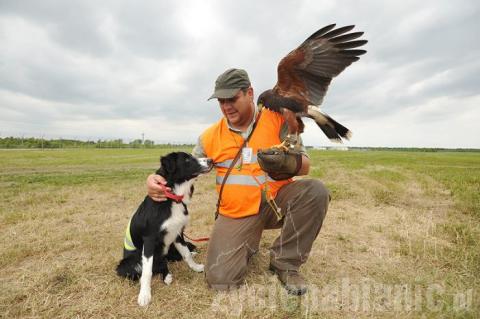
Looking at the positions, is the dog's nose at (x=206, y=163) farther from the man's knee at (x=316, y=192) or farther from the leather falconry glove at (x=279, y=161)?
the man's knee at (x=316, y=192)

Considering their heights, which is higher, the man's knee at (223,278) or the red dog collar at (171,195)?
the red dog collar at (171,195)

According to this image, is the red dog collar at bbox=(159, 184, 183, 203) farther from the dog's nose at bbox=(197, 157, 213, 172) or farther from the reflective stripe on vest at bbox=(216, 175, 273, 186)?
the reflective stripe on vest at bbox=(216, 175, 273, 186)

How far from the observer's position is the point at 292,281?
11.3 ft

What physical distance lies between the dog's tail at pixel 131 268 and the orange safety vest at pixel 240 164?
1.21 metres

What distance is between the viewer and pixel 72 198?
8.57 m

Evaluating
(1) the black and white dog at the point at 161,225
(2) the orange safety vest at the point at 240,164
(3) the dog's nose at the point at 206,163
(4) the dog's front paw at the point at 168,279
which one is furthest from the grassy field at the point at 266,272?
(3) the dog's nose at the point at 206,163

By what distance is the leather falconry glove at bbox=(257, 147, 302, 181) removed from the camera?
3439 mm

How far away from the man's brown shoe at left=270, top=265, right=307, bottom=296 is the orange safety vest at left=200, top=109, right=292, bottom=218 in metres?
0.80

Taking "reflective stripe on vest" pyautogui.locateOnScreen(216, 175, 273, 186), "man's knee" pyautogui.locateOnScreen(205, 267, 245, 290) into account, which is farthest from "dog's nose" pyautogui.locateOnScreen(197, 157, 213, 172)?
"man's knee" pyautogui.locateOnScreen(205, 267, 245, 290)

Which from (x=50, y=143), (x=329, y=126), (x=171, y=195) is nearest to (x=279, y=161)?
(x=171, y=195)

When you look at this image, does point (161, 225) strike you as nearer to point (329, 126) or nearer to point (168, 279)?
point (168, 279)

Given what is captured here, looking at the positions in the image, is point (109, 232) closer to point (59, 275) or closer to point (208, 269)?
point (59, 275)

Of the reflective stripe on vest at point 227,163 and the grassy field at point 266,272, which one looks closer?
the grassy field at point 266,272

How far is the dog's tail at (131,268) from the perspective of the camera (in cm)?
361
